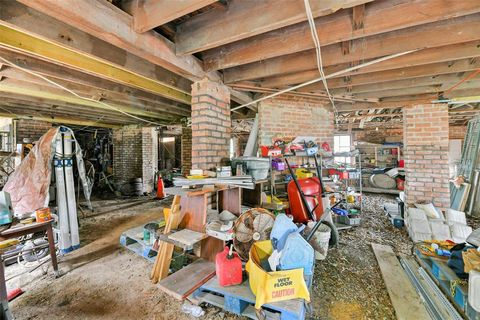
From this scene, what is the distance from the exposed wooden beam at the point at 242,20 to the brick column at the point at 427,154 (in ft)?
11.5

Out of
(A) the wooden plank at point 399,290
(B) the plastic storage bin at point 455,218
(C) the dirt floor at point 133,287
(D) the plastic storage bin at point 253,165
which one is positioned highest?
(D) the plastic storage bin at point 253,165

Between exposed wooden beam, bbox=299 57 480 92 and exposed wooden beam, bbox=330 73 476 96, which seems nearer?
exposed wooden beam, bbox=299 57 480 92

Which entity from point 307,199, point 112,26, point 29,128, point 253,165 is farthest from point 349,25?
point 29,128

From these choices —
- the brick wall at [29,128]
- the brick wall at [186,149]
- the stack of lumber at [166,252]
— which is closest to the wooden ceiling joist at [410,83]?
the stack of lumber at [166,252]

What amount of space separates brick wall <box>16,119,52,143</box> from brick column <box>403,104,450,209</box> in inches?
364

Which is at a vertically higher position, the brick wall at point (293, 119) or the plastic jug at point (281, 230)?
the brick wall at point (293, 119)

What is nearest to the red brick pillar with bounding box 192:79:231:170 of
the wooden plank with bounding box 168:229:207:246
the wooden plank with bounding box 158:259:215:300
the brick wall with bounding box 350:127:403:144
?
the wooden plank with bounding box 168:229:207:246

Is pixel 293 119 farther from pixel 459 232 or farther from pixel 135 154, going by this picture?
pixel 135 154

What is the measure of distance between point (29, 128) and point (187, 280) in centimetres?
696

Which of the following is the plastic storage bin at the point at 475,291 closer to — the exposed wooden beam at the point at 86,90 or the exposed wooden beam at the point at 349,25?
the exposed wooden beam at the point at 349,25

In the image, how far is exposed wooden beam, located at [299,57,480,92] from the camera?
7.60ft

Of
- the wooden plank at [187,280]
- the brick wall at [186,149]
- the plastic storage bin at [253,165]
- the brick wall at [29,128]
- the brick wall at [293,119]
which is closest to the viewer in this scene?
the wooden plank at [187,280]

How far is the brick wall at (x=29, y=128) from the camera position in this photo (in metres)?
5.47

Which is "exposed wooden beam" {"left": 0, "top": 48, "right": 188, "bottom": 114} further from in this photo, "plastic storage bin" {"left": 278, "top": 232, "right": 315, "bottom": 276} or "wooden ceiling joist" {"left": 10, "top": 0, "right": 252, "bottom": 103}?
"plastic storage bin" {"left": 278, "top": 232, "right": 315, "bottom": 276}
